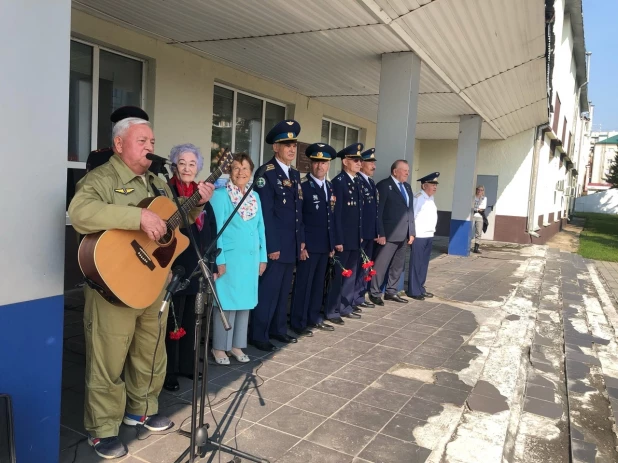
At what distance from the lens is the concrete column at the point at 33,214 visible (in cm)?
191

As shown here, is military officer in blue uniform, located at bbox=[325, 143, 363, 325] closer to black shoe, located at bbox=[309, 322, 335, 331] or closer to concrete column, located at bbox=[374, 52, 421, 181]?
black shoe, located at bbox=[309, 322, 335, 331]

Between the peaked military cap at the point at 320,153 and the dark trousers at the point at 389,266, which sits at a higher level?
the peaked military cap at the point at 320,153

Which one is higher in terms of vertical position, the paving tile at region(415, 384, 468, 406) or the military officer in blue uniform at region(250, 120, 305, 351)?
the military officer in blue uniform at region(250, 120, 305, 351)

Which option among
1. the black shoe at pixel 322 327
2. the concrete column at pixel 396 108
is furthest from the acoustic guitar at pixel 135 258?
the concrete column at pixel 396 108

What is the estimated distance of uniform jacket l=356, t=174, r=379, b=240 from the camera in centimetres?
545

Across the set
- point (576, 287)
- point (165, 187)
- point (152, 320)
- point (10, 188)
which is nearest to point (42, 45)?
point (10, 188)

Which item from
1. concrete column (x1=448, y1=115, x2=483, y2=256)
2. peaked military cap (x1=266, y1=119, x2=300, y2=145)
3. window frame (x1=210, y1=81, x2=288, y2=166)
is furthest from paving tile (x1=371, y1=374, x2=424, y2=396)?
concrete column (x1=448, y1=115, x2=483, y2=256)

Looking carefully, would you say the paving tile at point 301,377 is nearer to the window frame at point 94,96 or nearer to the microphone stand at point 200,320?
the microphone stand at point 200,320

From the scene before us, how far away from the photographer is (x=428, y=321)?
18.0ft

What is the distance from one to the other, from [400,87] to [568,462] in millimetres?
4374

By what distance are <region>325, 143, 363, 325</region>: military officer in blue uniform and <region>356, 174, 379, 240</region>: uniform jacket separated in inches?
5.5

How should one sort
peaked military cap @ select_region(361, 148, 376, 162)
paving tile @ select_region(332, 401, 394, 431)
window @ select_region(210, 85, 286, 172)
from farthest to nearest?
window @ select_region(210, 85, 286, 172)
peaked military cap @ select_region(361, 148, 376, 162)
paving tile @ select_region(332, 401, 394, 431)

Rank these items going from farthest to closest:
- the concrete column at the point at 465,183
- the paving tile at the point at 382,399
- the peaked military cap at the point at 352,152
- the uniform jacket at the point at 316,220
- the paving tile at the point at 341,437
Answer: the concrete column at the point at 465,183
the peaked military cap at the point at 352,152
the uniform jacket at the point at 316,220
the paving tile at the point at 382,399
the paving tile at the point at 341,437

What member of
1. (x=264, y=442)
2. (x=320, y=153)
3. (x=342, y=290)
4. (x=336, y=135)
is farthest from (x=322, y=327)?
(x=336, y=135)
